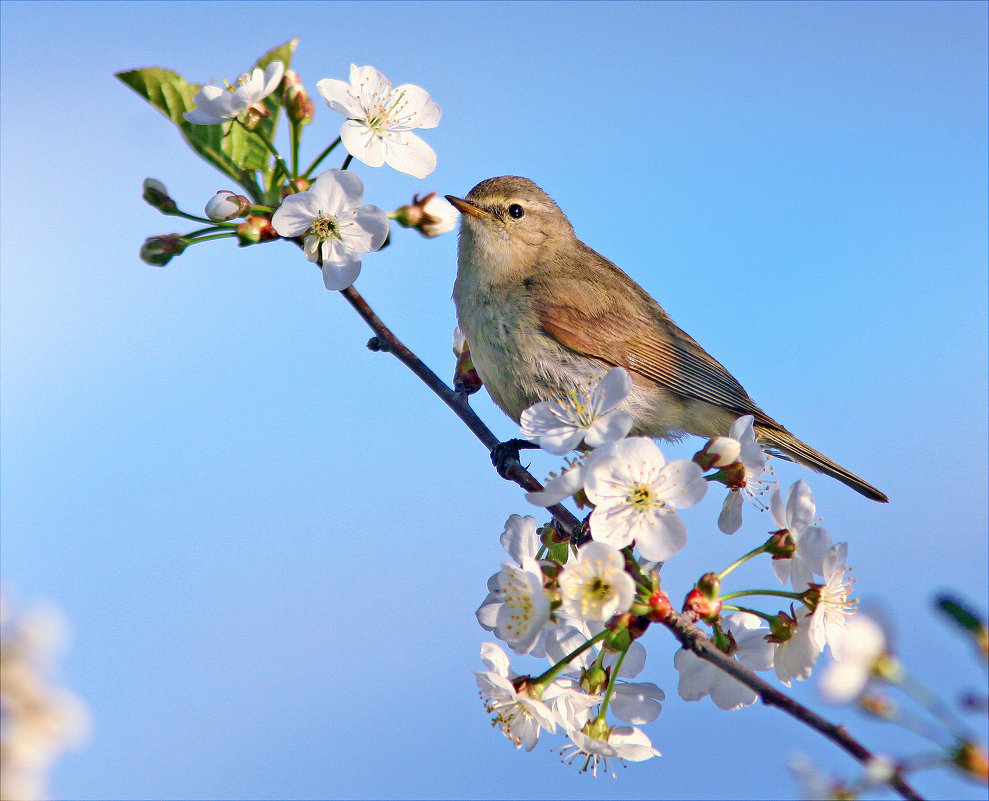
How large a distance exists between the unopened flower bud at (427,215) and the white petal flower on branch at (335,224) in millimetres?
284

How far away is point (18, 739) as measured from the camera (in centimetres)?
199

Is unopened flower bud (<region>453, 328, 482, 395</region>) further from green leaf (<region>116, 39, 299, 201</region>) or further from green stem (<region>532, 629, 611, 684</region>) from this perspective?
green stem (<region>532, 629, 611, 684</region>)

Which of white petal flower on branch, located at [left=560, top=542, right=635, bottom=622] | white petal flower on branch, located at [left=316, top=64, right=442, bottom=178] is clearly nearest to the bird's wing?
white petal flower on branch, located at [left=316, top=64, right=442, bottom=178]

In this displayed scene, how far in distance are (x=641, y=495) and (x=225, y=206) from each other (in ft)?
4.85

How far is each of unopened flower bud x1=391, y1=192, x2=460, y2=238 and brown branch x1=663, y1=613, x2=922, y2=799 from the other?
4.99 ft

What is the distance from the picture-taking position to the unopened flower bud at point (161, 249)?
271 cm

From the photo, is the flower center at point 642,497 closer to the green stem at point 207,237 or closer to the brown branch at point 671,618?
the brown branch at point 671,618

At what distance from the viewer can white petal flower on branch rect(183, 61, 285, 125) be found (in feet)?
8.73

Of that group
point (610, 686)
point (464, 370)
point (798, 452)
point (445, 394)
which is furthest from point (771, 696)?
point (798, 452)

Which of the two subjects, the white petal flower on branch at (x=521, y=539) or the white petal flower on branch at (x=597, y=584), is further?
the white petal flower on branch at (x=521, y=539)

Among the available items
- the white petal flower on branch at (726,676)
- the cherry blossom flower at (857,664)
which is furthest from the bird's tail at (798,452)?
the cherry blossom flower at (857,664)

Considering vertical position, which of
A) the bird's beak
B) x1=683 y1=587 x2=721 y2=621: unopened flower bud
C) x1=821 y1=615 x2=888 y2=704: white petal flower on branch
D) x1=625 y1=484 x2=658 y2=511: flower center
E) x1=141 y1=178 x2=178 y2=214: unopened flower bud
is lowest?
x1=821 y1=615 x2=888 y2=704: white petal flower on branch

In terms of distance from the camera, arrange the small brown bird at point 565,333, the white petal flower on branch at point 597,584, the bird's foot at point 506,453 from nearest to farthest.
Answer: the white petal flower on branch at point 597,584 < the bird's foot at point 506,453 < the small brown bird at point 565,333

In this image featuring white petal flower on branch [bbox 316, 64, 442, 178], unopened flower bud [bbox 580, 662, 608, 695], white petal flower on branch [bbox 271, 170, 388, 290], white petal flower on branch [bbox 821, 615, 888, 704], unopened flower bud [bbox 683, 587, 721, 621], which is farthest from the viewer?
white petal flower on branch [bbox 316, 64, 442, 178]
